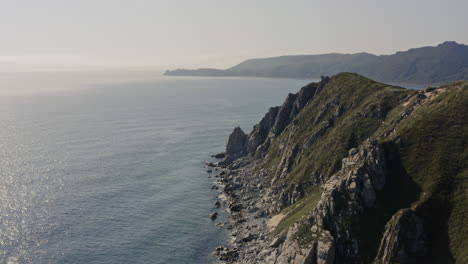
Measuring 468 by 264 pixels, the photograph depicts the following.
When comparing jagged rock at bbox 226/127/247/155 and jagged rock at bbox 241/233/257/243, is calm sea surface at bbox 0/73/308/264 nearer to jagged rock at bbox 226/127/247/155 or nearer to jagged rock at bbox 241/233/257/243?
jagged rock at bbox 241/233/257/243

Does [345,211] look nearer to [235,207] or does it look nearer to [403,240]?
[403,240]

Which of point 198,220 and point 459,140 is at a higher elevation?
point 459,140

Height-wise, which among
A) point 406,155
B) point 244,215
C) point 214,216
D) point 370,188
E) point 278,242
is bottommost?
point 244,215

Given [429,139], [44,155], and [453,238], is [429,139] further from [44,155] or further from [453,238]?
[44,155]

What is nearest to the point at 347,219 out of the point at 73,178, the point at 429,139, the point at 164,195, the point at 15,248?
the point at 429,139

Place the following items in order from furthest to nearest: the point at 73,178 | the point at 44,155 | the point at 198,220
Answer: the point at 44,155 < the point at 73,178 < the point at 198,220

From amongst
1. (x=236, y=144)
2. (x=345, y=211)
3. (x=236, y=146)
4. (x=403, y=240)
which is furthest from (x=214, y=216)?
(x=236, y=144)

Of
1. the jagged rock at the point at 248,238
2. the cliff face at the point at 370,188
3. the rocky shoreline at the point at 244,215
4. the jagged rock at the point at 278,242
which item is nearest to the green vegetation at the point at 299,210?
the cliff face at the point at 370,188

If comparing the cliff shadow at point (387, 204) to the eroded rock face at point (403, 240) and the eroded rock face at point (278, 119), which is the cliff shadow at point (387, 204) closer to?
A: the eroded rock face at point (403, 240)
